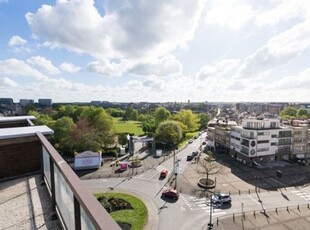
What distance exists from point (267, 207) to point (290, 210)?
270 centimetres

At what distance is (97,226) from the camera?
2.42 m

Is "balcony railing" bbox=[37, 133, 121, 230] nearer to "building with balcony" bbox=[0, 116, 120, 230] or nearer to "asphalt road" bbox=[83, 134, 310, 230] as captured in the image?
"building with balcony" bbox=[0, 116, 120, 230]

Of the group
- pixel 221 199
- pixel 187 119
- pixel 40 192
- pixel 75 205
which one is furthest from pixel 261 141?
pixel 75 205

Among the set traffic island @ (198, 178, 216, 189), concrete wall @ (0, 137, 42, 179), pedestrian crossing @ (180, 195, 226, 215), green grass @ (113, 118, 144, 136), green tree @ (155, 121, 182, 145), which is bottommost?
pedestrian crossing @ (180, 195, 226, 215)

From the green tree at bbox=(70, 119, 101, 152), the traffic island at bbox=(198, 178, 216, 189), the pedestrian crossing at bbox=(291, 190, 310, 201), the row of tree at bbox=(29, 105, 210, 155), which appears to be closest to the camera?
the pedestrian crossing at bbox=(291, 190, 310, 201)

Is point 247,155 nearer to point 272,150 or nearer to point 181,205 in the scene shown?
point 272,150

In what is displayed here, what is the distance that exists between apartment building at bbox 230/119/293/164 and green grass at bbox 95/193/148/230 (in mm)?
27865

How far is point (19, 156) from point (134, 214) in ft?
64.7

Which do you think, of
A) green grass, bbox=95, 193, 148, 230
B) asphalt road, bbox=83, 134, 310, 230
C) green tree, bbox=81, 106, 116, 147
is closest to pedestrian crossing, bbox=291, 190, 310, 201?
asphalt road, bbox=83, 134, 310, 230

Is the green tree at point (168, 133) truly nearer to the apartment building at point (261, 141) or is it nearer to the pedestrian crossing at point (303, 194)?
the apartment building at point (261, 141)

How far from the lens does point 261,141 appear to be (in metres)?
45.9

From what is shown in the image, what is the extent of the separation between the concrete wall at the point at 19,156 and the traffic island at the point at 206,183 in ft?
95.1

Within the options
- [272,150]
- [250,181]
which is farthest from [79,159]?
[272,150]

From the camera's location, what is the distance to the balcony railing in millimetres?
2541
